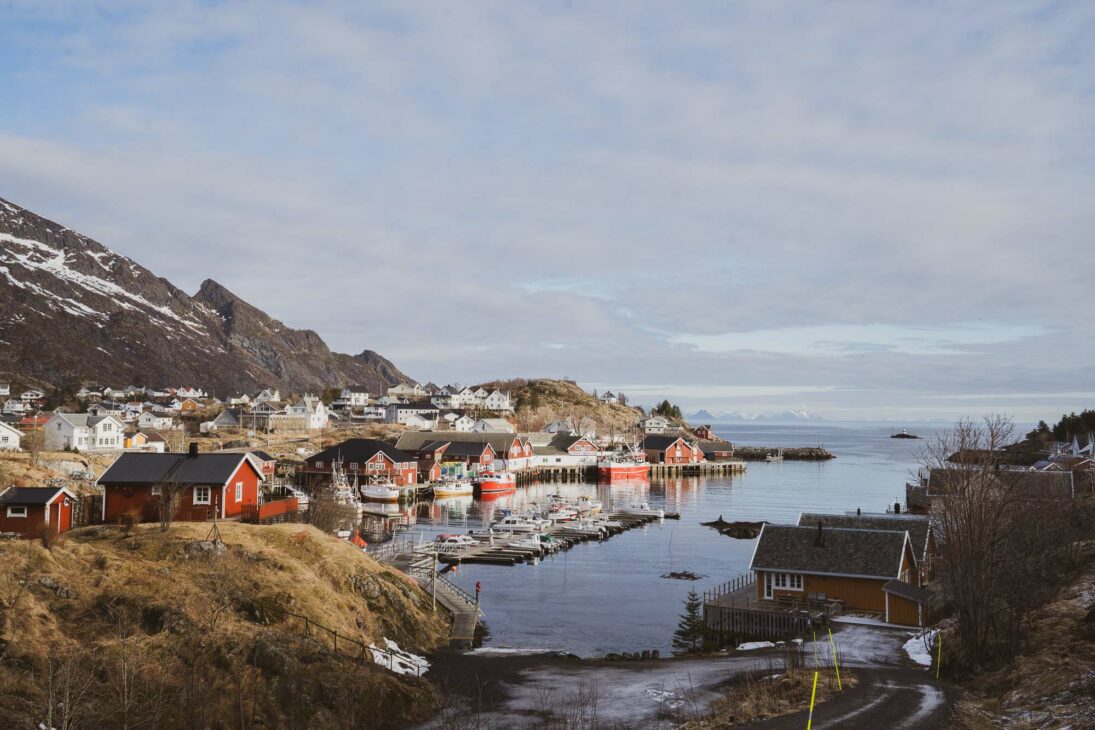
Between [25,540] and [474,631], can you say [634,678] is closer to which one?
[474,631]

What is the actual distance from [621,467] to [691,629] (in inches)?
3938

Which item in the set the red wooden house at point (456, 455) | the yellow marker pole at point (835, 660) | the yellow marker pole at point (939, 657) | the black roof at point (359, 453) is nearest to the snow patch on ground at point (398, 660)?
the yellow marker pole at point (835, 660)

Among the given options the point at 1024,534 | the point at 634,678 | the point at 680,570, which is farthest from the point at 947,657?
the point at 680,570

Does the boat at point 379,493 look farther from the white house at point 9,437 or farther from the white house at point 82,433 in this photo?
the white house at point 82,433

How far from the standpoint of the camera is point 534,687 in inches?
1222

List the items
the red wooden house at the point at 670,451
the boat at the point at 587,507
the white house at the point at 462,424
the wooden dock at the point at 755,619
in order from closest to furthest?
the wooden dock at the point at 755,619 < the boat at the point at 587,507 < the red wooden house at the point at 670,451 < the white house at the point at 462,424

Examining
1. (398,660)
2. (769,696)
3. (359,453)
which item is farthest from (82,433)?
(769,696)

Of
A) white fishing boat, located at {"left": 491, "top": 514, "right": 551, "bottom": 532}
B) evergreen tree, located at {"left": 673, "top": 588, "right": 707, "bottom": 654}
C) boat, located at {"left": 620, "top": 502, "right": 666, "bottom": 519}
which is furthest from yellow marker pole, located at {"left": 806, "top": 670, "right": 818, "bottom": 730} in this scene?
boat, located at {"left": 620, "top": 502, "right": 666, "bottom": 519}

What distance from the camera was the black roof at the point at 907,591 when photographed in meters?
38.8

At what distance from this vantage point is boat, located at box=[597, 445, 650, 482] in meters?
145

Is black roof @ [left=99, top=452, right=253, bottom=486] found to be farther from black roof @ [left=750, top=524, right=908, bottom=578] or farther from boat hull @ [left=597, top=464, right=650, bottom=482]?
boat hull @ [left=597, top=464, right=650, bottom=482]

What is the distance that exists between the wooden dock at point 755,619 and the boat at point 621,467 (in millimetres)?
99018

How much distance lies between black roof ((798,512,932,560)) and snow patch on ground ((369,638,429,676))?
77.2 feet

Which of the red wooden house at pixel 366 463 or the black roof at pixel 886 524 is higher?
the red wooden house at pixel 366 463
